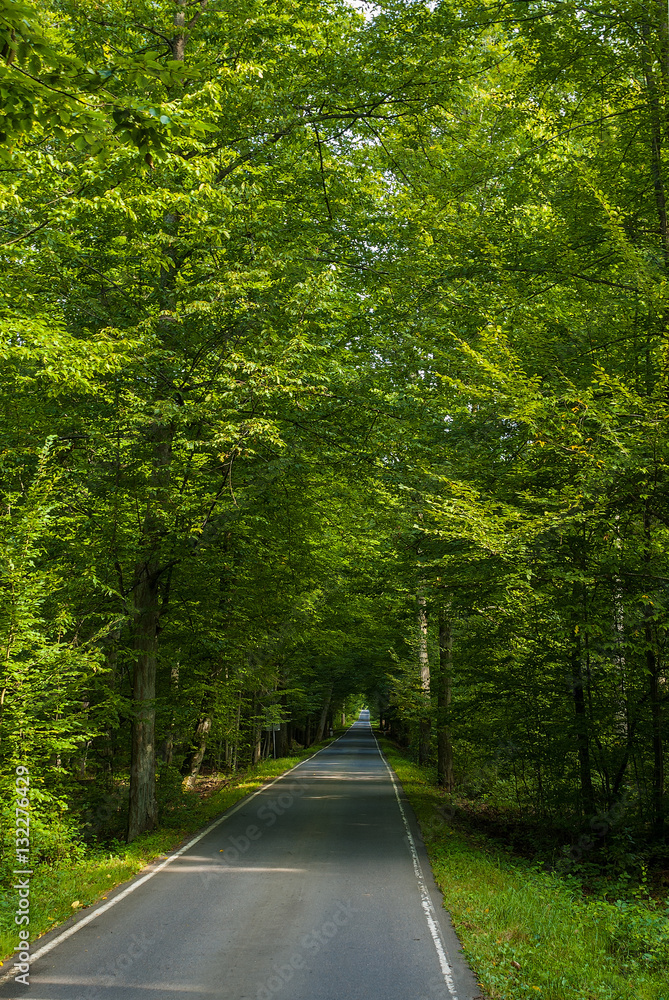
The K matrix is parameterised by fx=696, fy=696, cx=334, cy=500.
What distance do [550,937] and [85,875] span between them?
19.7ft

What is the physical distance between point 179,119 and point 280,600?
13.5 meters

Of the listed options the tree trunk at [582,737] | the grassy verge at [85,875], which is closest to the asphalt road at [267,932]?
the grassy verge at [85,875]

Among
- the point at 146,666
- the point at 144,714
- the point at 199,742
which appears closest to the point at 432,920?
the point at 144,714

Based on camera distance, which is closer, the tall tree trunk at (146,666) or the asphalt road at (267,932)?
the asphalt road at (267,932)

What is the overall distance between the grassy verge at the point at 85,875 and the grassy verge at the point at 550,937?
171 inches

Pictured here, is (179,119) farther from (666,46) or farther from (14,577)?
(666,46)

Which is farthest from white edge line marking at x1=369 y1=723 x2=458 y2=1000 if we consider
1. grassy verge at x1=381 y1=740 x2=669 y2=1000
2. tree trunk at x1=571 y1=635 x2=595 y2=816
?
tree trunk at x1=571 y1=635 x2=595 y2=816

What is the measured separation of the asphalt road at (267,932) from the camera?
582 cm

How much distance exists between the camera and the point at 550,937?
6852 mm

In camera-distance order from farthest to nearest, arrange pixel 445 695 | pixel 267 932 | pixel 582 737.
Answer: pixel 445 695, pixel 582 737, pixel 267 932

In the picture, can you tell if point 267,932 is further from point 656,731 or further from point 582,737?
point 582,737

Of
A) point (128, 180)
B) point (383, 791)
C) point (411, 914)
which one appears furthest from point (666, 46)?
point (383, 791)

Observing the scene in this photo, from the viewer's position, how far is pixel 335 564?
2064cm

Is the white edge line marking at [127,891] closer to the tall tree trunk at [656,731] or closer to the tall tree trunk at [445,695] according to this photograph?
the tall tree trunk at [445,695]
